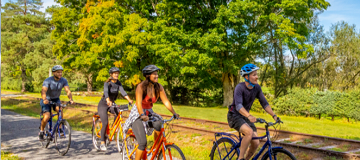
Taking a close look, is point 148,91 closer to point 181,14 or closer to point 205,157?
point 205,157

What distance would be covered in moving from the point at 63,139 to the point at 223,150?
4.08 metres

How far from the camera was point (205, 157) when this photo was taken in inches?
274

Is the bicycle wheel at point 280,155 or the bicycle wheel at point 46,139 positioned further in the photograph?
the bicycle wheel at point 46,139

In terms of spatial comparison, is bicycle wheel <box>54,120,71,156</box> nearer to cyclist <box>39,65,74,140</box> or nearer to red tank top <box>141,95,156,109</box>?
cyclist <box>39,65,74,140</box>

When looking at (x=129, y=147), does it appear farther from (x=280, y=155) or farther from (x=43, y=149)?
(x=43, y=149)

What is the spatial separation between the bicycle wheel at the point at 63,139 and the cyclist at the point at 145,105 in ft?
9.13

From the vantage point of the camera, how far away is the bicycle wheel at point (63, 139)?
709cm

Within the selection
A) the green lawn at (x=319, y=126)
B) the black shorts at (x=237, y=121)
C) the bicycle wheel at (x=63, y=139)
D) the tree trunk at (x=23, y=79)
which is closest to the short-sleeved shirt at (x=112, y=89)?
the bicycle wheel at (x=63, y=139)

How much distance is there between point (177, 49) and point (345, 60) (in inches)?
702

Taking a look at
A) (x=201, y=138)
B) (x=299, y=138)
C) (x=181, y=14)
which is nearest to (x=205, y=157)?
(x=201, y=138)

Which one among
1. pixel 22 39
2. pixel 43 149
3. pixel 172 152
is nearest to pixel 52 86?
pixel 43 149

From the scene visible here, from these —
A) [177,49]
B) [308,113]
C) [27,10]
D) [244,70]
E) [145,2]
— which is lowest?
[308,113]

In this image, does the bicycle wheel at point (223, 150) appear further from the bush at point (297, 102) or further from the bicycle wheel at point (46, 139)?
the bush at point (297, 102)

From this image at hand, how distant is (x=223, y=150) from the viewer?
199 inches
